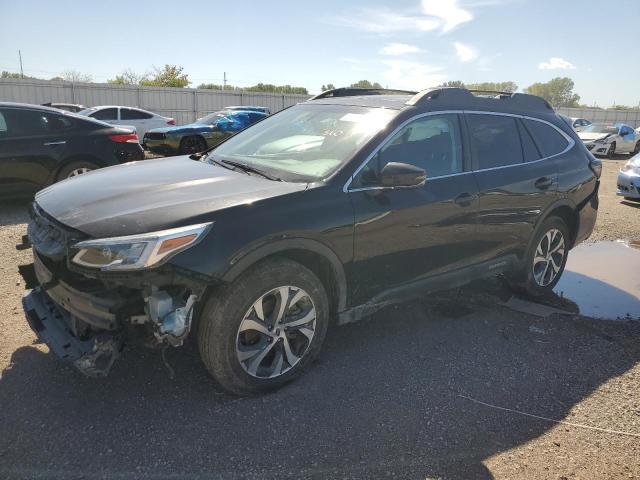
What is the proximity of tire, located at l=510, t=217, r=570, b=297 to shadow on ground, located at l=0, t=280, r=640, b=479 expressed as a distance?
82 centimetres

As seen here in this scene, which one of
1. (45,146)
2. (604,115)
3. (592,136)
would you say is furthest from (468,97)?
(604,115)

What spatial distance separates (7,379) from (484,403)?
9.66 feet

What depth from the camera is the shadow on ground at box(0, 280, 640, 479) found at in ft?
8.29

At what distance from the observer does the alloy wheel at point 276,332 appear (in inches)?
116

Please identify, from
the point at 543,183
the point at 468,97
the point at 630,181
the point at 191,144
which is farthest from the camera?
the point at 191,144

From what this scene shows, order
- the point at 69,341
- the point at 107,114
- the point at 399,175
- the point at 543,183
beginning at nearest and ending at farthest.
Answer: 1. the point at 69,341
2. the point at 399,175
3. the point at 543,183
4. the point at 107,114

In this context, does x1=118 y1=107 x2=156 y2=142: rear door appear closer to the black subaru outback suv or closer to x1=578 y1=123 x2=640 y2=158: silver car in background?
the black subaru outback suv

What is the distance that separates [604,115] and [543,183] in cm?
4649

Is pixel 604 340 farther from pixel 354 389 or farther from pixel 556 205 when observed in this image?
pixel 354 389

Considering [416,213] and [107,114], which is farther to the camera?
[107,114]

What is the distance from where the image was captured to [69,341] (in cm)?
278

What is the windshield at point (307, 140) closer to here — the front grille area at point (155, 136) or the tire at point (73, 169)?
the tire at point (73, 169)

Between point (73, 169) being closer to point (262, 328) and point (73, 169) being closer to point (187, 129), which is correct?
point (262, 328)

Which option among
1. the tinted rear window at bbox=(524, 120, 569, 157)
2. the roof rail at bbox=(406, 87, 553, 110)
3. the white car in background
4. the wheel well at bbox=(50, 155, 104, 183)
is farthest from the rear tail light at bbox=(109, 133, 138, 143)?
the white car in background
